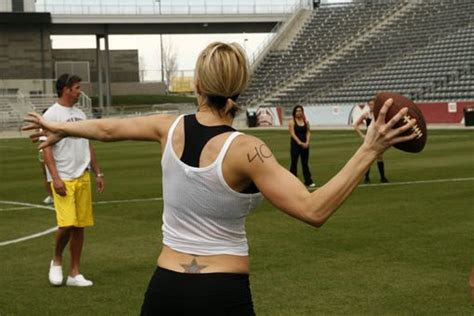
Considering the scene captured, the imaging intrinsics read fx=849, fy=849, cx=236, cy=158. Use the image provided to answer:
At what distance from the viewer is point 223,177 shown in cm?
346

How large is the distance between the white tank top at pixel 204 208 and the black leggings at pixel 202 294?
0.36 feet

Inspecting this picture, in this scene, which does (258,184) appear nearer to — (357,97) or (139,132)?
(139,132)

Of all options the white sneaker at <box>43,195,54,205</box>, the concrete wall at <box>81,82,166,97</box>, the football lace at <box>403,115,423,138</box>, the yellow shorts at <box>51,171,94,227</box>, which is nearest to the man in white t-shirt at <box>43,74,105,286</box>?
the yellow shorts at <box>51,171,94,227</box>

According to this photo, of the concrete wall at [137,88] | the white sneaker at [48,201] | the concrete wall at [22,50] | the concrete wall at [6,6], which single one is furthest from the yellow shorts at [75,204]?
the concrete wall at [137,88]

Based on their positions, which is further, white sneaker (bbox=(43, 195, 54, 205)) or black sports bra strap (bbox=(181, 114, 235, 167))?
white sneaker (bbox=(43, 195, 54, 205))

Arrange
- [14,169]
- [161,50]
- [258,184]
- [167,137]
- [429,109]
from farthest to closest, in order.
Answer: [161,50] < [429,109] < [14,169] < [167,137] < [258,184]

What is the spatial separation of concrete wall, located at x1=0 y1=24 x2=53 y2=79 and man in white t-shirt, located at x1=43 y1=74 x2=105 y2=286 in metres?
62.7

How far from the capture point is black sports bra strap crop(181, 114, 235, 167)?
3.52 meters

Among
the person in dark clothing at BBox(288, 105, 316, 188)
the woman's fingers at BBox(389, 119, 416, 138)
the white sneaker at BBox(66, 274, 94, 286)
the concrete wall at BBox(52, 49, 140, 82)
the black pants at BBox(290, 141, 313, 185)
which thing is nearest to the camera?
the woman's fingers at BBox(389, 119, 416, 138)

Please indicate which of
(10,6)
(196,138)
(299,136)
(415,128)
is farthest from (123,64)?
(415,128)

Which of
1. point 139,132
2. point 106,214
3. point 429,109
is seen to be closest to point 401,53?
point 429,109

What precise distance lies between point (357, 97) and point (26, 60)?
2981 cm

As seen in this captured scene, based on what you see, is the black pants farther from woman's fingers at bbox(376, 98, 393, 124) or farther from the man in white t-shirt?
woman's fingers at bbox(376, 98, 393, 124)

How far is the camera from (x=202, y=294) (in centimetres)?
351
